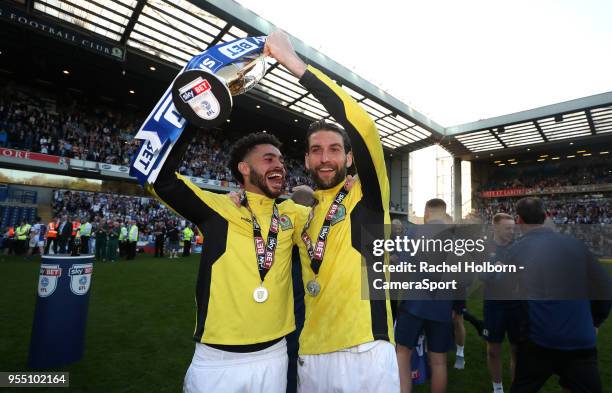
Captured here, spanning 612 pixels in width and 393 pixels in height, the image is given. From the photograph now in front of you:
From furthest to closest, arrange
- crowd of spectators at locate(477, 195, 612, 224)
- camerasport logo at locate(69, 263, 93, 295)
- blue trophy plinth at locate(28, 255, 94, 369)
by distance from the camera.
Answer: crowd of spectators at locate(477, 195, 612, 224) < camerasport logo at locate(69, 263, 93, 295) < blue trophy plinth at locate(28, 255, 94, 369)

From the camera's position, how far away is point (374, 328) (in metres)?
1.72

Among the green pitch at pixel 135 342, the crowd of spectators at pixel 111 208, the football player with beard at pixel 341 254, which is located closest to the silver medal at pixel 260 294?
the football player with beard at pixel 341 254

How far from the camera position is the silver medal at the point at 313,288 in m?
1.84

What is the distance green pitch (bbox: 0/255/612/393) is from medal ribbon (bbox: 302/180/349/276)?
2.69m

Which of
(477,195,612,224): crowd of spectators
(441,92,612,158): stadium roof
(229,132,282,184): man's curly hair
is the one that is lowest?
(229,132,282,184): man's curly hair

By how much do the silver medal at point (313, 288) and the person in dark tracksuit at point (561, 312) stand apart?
6.36ft

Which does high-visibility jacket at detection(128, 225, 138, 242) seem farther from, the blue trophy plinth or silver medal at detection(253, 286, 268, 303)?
silver medal at detection(253, 286, 268, 303)

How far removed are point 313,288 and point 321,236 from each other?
295 mm

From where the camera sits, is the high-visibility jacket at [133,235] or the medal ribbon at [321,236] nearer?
the medal ribbon at [321,236]

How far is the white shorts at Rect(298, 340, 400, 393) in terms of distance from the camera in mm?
1630

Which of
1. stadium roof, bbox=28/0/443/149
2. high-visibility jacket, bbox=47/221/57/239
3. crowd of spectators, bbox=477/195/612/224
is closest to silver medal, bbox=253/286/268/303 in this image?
stadium roof, bbox=28/0/443/149

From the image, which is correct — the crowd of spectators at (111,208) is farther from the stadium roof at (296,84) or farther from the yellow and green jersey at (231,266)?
the yellow and green jersey at (231,266)

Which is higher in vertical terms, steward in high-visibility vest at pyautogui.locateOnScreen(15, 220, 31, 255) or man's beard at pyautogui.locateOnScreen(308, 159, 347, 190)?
man's beard at pyautogui.locateOnScreen(308, 159, 347, 190)

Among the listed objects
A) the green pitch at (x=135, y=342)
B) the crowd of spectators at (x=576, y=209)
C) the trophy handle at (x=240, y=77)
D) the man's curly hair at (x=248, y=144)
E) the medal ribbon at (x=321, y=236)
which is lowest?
the green pitch at (x=135, y=342)
